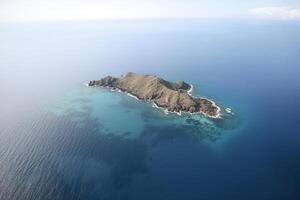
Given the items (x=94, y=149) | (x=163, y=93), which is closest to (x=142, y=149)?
(x=94, y=149)

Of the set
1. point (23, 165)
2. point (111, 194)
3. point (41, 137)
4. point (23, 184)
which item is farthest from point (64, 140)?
point (111, 194)

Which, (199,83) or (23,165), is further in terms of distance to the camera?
(199,83)

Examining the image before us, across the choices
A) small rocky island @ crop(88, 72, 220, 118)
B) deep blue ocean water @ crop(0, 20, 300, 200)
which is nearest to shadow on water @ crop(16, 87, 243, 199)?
deep blue ocean water @ crop(0, 20, 300, 200)

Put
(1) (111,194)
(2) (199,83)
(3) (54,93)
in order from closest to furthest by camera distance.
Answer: (1) (111,194)
(3) (54,93)
(2) (199,83)

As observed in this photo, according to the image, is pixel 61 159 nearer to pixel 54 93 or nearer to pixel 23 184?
pixel 23 184

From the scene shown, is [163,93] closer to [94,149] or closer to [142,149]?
[142,149]

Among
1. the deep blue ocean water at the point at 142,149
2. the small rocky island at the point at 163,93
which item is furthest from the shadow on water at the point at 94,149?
the small rocky island at the point at 163,93

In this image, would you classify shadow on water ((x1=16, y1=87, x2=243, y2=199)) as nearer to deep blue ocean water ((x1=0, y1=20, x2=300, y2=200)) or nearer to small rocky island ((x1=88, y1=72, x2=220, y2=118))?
deep blue ocean water ((x1=0, y1=20, x2=300, y2=200))

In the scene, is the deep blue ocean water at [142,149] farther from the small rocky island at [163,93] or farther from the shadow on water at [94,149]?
the small rocky island at [163,93]

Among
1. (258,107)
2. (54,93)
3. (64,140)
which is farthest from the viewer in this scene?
(54,93)
